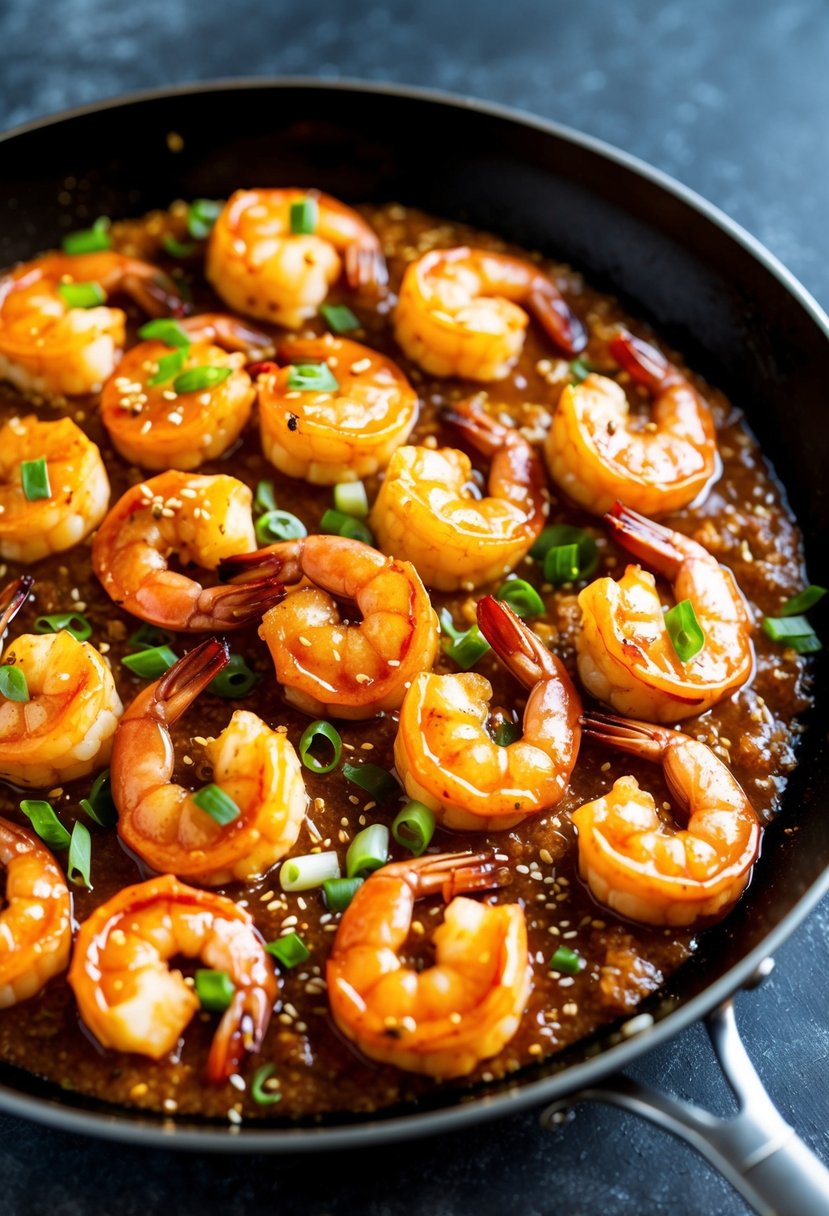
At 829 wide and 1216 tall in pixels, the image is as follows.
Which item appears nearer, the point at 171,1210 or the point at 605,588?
the point at 171,1210

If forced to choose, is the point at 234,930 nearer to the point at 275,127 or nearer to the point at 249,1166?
the point at 249,1166

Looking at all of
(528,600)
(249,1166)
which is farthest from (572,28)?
(249,1166)

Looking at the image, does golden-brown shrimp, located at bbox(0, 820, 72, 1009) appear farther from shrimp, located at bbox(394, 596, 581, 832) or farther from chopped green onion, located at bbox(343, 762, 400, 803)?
shrimp, located at bbox(394, 596, 581, 832)

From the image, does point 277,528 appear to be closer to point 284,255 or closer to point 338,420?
point 338,420

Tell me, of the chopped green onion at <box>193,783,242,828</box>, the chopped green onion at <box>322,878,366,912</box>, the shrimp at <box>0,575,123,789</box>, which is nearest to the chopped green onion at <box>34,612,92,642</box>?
the shrimp at <box>0,575,123,789</box>

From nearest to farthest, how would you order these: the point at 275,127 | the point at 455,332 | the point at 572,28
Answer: the point at 455,332 → the point at 275,127 → the point at 572,28

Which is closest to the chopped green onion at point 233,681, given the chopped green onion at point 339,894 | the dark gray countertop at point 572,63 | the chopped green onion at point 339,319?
the chopped green onion at point 339,894

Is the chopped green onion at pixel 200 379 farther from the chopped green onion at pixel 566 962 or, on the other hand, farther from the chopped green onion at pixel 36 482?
the chopped green onion at pixel 566 962
